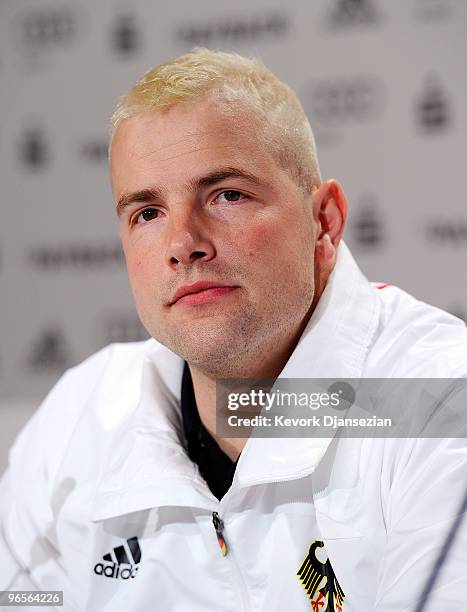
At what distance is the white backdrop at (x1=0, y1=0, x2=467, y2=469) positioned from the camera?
107 inches

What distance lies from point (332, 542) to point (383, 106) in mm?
2116

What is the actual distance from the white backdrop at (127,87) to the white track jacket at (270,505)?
1104mm

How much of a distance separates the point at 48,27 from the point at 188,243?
2.39 meters

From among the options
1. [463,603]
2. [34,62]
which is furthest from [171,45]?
[463,603]

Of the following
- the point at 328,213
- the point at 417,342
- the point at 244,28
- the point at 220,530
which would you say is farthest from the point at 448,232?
the point at 220,530

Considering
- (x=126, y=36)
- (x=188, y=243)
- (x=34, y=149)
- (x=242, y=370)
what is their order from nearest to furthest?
(x=188, y=243) → (x=242, y=370) → (x=126, y=36) → (x=34, y=149)

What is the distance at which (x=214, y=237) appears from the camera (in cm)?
111

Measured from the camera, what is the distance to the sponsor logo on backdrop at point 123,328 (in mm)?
3051

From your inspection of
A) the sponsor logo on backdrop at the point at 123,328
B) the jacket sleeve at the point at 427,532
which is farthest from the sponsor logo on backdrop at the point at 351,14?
the jacket sleeve at the point at 427,532

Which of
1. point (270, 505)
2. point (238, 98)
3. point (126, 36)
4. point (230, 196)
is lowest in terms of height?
point (270, 505)

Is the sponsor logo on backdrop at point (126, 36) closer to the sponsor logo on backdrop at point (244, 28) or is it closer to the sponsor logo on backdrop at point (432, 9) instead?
the sponsor logo on backdrop at point (244, 28)

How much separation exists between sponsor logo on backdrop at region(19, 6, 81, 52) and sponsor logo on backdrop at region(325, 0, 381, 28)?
111 cm

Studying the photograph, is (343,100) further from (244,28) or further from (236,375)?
(236,375)

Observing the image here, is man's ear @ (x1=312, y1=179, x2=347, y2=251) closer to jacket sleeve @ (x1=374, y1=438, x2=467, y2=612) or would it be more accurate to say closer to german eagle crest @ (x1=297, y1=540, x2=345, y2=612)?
jacket sleeve @ (x1=374, y1=438, x2=467, y2=612)
